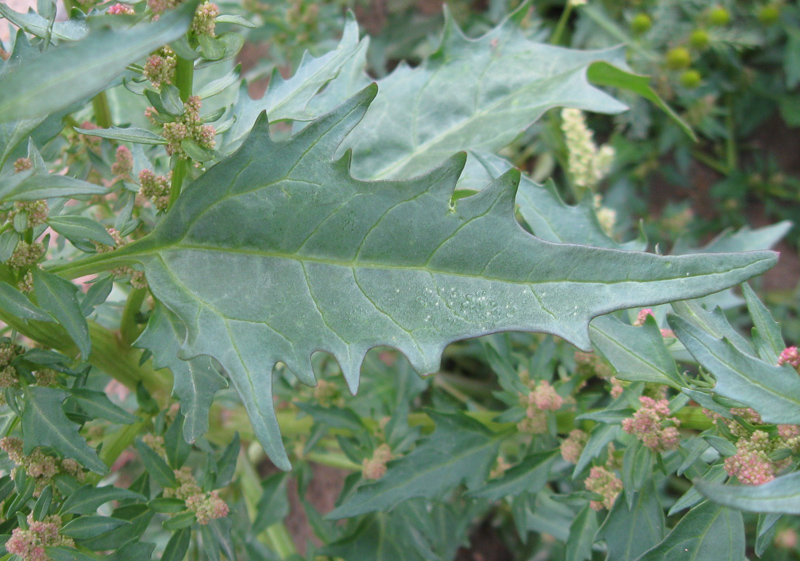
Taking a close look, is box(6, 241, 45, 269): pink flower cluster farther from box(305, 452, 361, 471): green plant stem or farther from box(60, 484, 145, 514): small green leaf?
box(305, 452, 361, 471): green plant stem

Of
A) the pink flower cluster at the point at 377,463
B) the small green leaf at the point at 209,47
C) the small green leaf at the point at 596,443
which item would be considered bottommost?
the pink flower cluster at the point at 377,463

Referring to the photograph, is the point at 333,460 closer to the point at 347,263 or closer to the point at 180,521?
the point at 180,521

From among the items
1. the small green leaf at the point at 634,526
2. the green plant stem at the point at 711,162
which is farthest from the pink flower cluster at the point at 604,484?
the green plant stem at the point at 711,162

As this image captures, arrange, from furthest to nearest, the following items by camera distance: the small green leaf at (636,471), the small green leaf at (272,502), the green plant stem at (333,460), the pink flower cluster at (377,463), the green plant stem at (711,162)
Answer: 1. the green plant stem at (711,162)
2. the green plant stem at (333,460)
3. the small green leaf at (272,502)
4. the pink flower cluster at (377,463)
5. the small green leaf at (636,471)

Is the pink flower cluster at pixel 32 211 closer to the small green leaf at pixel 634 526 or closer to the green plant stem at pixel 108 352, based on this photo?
the green plant stem at pixel 108 352

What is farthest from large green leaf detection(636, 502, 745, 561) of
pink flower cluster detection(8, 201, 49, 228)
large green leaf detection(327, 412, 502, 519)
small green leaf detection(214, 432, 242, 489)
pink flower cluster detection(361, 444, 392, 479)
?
pink flower cluster detection(8, 201, 49, 228)

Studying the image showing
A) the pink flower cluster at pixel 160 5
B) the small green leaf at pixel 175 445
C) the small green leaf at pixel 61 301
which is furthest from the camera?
the small green leaf at pixel 175 445
